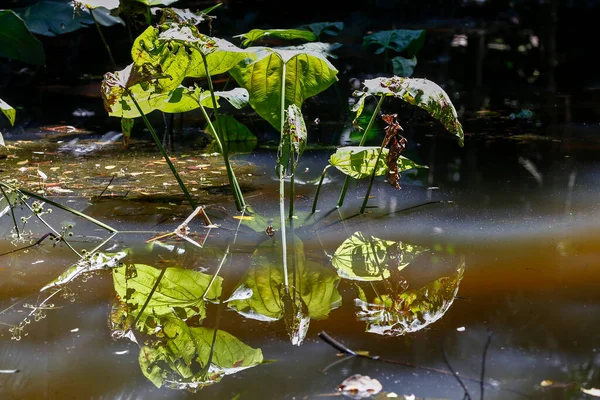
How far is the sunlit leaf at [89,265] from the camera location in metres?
1.81

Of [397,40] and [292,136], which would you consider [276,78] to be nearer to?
[292,136]

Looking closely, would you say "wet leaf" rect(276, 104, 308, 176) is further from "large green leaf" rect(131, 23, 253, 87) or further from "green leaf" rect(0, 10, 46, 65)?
"green leaf" rect(0, 10, 46, 65)

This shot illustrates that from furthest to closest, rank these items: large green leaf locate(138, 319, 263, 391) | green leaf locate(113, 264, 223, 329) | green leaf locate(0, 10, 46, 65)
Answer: green leaf locate(0, 10, 46, 65) < green leaf locate(113, 264, 223, 329) < large green leaf locate(138, 319, 263, 391)

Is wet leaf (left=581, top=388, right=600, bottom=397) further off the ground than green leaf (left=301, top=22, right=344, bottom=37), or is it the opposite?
green leaf (left=301, top=22, right=344, bottom=37)

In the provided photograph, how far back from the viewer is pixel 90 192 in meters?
2.70

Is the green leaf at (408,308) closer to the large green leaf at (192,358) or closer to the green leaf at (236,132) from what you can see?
the large green leaf at (192,358)

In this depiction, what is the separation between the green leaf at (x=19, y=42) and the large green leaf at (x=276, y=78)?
3.49 metres

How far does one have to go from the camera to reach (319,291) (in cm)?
170

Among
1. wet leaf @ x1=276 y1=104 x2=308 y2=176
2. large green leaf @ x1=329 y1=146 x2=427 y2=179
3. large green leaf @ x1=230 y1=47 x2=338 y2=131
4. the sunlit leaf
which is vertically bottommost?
the sunlit leaf

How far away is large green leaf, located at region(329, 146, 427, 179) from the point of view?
2.32 meters

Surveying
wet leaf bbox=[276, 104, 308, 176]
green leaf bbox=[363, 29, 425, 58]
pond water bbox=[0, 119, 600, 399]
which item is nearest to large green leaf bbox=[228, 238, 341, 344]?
pond water bbox=[0, 119, 600, 399]

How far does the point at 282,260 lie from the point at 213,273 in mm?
195

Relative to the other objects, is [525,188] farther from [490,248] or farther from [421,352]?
[421,352]

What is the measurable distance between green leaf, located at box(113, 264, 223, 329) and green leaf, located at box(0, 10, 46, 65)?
13.3 ft
